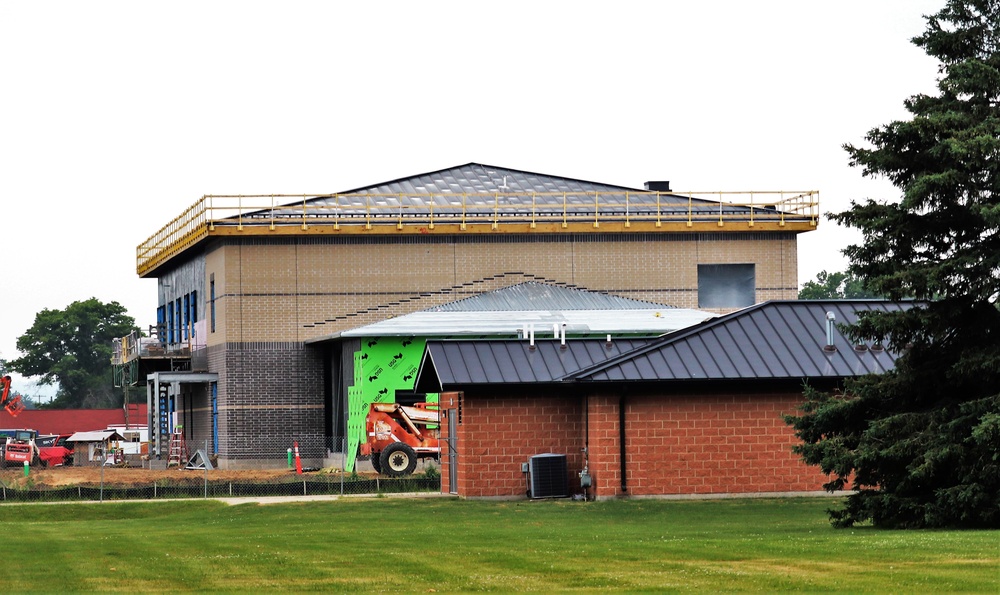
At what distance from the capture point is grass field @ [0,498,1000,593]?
17.2 meters

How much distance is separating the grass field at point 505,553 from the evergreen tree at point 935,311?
977 millimetres

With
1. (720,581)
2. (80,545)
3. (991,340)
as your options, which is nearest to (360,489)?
(80,545)

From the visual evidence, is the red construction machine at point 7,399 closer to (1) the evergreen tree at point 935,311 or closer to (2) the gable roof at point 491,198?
(2) the gable roof at point 491,198

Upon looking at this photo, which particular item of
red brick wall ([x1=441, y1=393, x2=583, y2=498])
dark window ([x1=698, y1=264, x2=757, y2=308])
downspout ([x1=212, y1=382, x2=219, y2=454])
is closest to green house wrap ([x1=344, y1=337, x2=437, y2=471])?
downspout ([x1=212, y1=382, x2=219, y2=454])

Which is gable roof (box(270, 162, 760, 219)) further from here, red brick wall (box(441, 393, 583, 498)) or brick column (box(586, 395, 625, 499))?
brick column (box(586, 395, 625, 499))

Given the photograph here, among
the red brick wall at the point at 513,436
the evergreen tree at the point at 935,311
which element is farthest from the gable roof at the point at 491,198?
the evergreen tree at the point at 935,311

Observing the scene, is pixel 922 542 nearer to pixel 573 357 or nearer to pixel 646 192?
pixel 573 357

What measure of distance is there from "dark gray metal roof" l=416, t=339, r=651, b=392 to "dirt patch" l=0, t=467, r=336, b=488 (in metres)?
13.6

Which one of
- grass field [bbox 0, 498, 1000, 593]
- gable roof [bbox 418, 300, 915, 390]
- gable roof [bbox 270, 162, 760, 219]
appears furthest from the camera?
gable roof [bbox 270, 162, 760, 219]

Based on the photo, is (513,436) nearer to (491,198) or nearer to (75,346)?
(491,198)

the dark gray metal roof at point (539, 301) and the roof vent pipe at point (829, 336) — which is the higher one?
the dark gray metal roof at point (539, 301)

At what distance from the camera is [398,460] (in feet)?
155

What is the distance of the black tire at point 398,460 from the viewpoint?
154 ft

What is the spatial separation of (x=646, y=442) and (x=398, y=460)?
1519 cm
